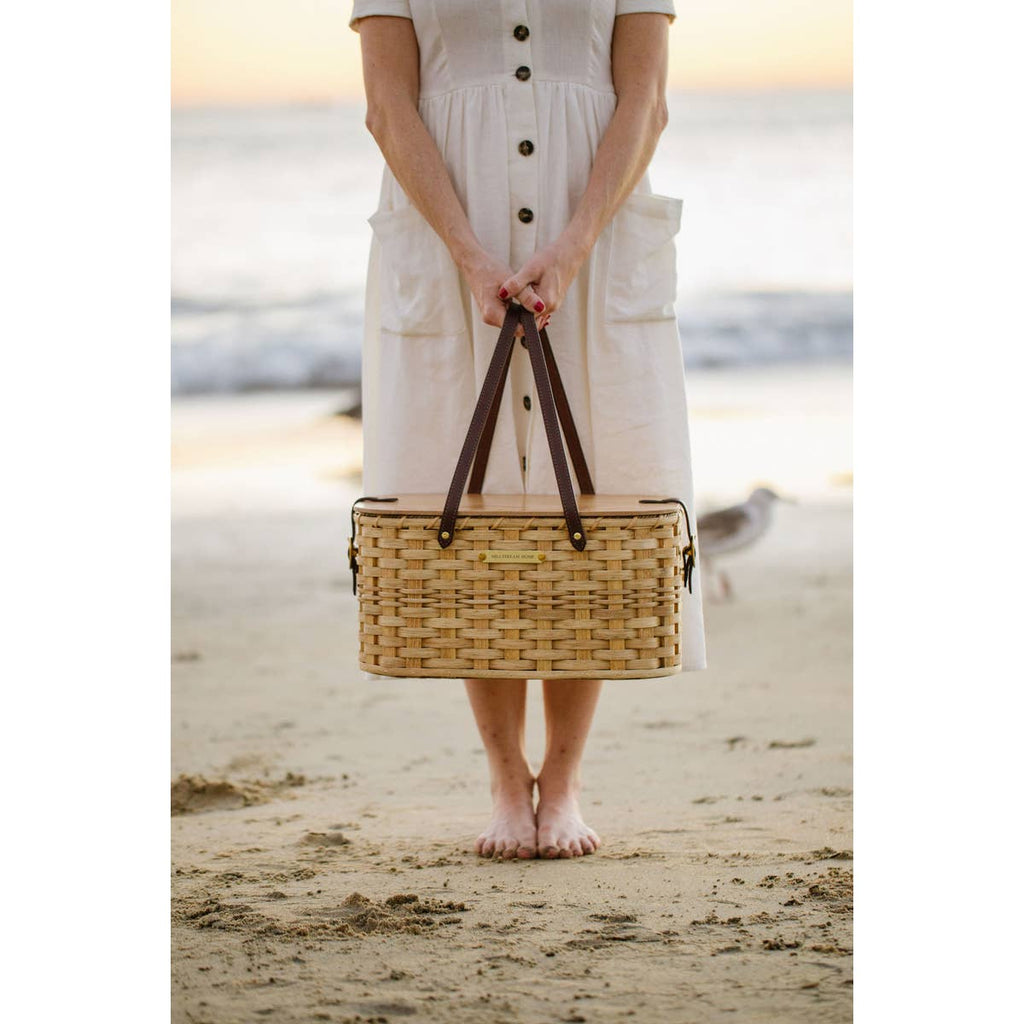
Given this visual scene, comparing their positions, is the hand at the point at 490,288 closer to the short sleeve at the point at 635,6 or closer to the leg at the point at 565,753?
the short sleeve at the point at 635,6

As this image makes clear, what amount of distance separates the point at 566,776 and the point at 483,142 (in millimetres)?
1127

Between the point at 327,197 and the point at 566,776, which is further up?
the point at 327,197

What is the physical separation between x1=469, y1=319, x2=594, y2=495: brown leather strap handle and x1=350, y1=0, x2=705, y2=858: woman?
46 millimetres

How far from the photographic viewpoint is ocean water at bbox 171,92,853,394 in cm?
805

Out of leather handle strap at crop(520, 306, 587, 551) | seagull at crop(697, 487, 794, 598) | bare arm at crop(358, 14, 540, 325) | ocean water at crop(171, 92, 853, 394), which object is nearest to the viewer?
leather handle strap at crop(520, 306, 587, 551)

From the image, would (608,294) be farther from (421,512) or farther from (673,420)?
(421,512)

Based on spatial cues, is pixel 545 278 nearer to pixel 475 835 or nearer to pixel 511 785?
pixel 511 785

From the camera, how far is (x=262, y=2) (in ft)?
23.8

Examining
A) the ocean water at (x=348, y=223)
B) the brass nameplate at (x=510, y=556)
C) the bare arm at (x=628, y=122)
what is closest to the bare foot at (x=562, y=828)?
the brass nameplate at (x=510, y=556)

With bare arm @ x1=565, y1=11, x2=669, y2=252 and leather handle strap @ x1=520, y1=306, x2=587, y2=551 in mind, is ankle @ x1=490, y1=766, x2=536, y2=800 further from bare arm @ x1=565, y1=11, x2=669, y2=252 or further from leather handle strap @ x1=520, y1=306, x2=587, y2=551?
bare arm @ x1=565, y1=11, x2=669, y2=252

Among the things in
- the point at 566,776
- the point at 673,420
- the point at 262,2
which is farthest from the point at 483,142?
the point at 262,2

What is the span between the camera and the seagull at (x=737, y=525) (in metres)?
5.04

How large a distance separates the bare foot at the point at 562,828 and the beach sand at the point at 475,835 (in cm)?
4

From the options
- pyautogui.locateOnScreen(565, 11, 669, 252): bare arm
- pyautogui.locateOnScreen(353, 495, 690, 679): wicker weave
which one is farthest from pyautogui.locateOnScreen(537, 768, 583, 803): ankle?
pyautogui.locateOnScreen(565, 11, 669, 252): bare arm
